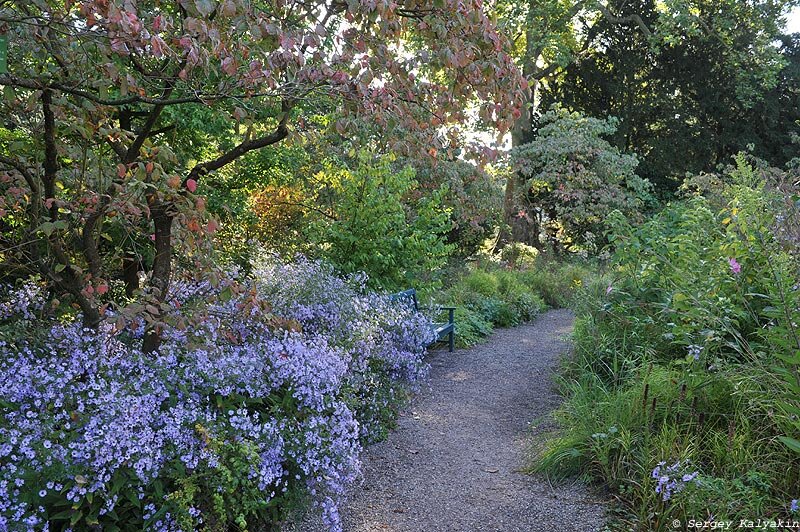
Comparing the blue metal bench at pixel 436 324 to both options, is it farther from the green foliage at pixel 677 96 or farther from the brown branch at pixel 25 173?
the green foliage at pixel 677 96

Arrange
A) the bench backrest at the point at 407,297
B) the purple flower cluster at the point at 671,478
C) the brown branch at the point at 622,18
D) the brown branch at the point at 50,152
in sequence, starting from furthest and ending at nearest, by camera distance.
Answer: the brown branch at the point at 622,18 → the bench backrest at the point at 407,297 → the brown branch at the point at 50,152 → the purple flower cluster at the point at 671,478

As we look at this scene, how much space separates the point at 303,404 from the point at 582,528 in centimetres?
155

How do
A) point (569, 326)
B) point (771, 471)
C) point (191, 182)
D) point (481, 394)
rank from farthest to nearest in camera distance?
point (569, 326) → point (481, 394) → point (771, 471) → point (191, 182)

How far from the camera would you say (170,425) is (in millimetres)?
2770

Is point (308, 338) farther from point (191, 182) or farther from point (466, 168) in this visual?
point (466, 168)

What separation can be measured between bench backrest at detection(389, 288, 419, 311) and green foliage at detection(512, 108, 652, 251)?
9230 millimetres

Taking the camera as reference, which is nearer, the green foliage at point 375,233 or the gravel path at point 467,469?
the gravel path at point 467,469

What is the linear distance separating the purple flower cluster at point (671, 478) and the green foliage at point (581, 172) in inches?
496

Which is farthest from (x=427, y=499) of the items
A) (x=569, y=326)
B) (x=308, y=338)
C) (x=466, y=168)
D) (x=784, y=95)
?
(x=784, y=95)

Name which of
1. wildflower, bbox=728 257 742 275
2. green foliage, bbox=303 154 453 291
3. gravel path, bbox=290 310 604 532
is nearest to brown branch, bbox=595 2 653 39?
green foliage, bbox=303 154 453 291

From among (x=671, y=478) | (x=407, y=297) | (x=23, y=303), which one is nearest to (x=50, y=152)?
(x=23, y=303)

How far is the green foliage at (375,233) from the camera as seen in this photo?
Answer: 23.0 ft

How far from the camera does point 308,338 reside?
178 inches

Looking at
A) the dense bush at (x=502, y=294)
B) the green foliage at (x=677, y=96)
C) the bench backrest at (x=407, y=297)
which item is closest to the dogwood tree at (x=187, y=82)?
the bench backrest at (x=407, y=297)
